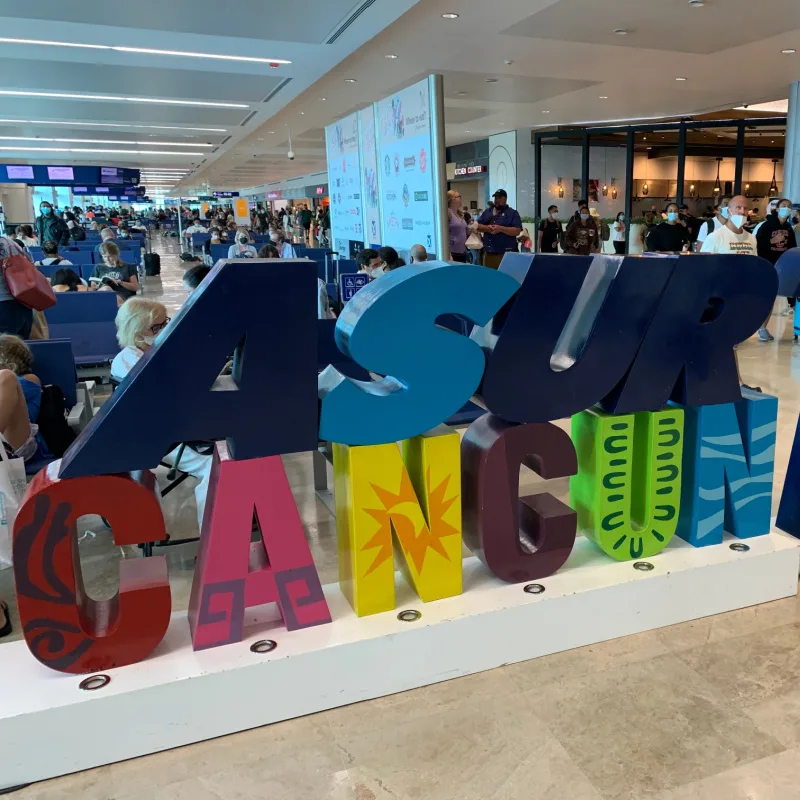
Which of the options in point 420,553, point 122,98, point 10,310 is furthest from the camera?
point 122,98

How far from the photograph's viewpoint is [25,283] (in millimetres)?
5188

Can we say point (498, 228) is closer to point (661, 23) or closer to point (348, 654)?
point (661, 23)

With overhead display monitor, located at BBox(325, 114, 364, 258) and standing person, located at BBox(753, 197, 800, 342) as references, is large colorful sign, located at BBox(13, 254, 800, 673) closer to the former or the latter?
overhead display monitor, located at BBox(325, 114, 364, 258)

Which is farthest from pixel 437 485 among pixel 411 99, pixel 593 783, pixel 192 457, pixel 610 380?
pixel 411 99

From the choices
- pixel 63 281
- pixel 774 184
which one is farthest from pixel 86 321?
pixel 774 184

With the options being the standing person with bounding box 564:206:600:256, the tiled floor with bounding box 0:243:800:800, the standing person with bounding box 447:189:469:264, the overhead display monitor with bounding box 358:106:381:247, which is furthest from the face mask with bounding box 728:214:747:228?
the tiled floor with bounding box 0:243:800:800

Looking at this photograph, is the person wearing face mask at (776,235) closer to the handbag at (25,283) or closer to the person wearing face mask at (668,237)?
the person wearing face mask at (668,237)

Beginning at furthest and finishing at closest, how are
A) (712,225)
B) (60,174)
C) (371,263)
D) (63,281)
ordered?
(60,174) → (712,225) → (63,281) → (371,263)

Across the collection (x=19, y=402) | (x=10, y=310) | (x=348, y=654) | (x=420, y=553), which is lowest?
(x=348, y=654)

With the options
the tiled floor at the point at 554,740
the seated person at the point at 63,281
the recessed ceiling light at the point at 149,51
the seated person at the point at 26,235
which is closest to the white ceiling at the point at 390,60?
the recessed ceiling light at the point at 149,51

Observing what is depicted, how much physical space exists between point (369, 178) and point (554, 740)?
6954 mm

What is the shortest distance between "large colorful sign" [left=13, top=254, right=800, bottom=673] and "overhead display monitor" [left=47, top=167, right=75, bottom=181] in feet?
87.6

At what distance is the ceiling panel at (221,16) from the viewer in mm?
6207

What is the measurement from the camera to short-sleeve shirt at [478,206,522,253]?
8.84m
